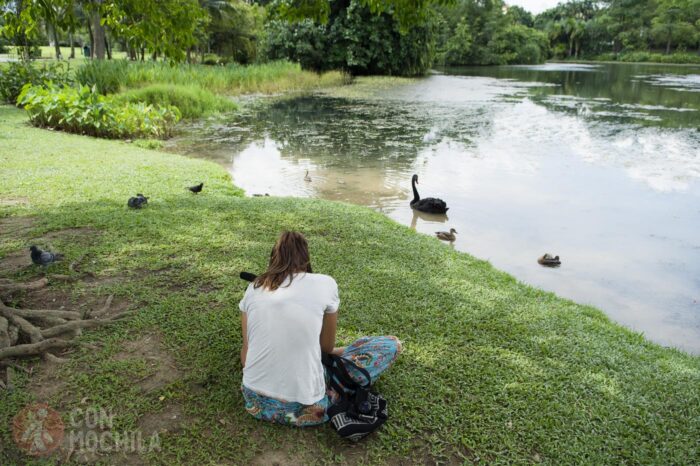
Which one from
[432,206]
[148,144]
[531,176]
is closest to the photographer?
[432,206]

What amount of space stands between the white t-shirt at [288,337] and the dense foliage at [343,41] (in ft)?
103

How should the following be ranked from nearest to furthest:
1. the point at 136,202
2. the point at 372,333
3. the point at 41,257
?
1. the point at 372,333
2. the point at 41,257
3. the point at 136,202

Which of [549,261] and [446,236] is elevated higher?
[446,236]

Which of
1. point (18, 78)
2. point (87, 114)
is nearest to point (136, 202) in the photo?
point (87, 114)

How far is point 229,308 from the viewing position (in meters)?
4.20

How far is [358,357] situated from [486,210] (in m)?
5.81

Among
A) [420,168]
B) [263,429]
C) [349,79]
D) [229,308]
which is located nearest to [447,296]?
[229,308]

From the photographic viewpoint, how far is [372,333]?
394cm

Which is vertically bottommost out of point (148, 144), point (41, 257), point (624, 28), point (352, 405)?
point (352, 405)

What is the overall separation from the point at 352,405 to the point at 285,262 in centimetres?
97

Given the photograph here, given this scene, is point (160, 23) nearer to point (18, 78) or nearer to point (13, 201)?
point (13, 201)
